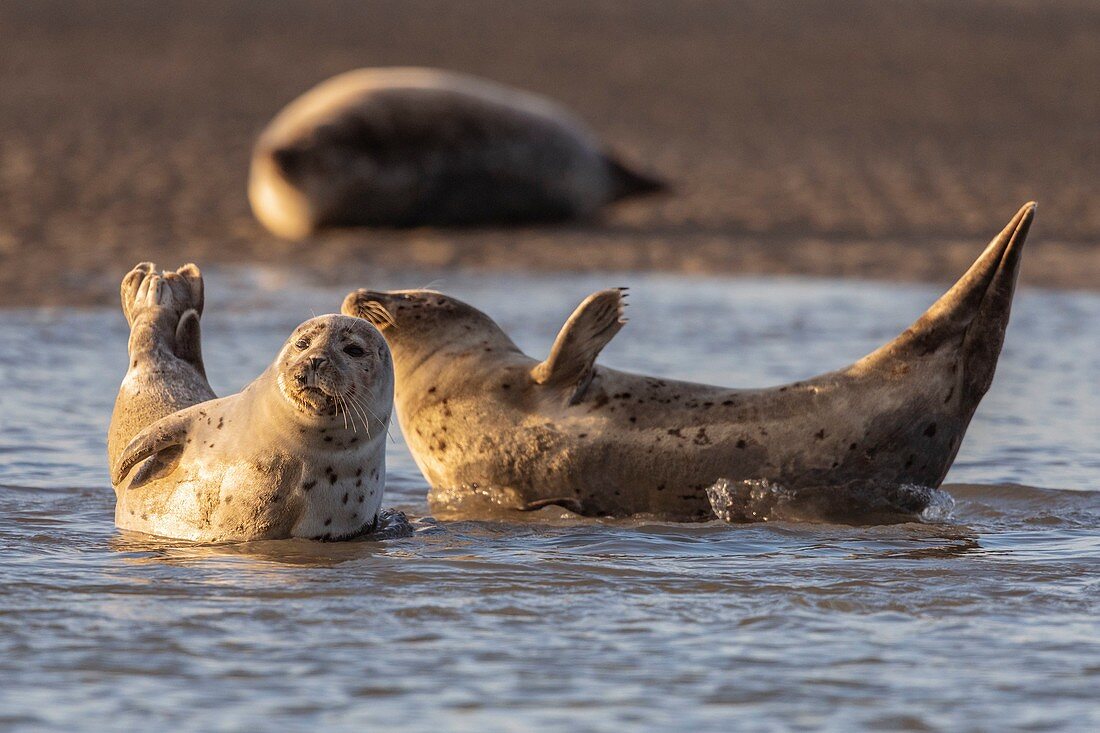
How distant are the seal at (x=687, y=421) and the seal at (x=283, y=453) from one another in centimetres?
80

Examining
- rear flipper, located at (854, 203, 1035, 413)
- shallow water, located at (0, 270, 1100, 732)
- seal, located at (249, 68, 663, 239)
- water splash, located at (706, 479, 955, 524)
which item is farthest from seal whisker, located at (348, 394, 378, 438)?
seal, located at (249, 68, 663, 239)

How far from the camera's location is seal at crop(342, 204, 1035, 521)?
243 inches

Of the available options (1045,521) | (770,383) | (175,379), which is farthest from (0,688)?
(770,383)

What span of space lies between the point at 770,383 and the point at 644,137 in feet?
34.3

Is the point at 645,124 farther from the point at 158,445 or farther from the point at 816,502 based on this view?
the point at 158,445

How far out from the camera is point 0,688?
4199 mm

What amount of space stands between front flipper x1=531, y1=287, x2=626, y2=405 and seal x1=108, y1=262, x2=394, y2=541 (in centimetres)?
84

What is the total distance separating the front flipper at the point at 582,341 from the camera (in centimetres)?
622

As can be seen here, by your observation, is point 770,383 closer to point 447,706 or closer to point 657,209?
point 447,706

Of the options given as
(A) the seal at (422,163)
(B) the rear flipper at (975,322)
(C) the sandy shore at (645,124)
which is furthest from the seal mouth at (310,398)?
(A) the seal at (422,163)

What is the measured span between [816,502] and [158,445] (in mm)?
2059

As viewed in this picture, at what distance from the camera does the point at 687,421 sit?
6328mm

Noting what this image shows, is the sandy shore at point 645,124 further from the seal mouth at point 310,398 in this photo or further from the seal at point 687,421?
the seal mouth at point 310,398

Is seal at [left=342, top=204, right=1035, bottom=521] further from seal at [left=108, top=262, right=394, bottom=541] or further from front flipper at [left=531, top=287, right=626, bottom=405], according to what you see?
seal at [left=108, top=262, right=394, bottom=541]
